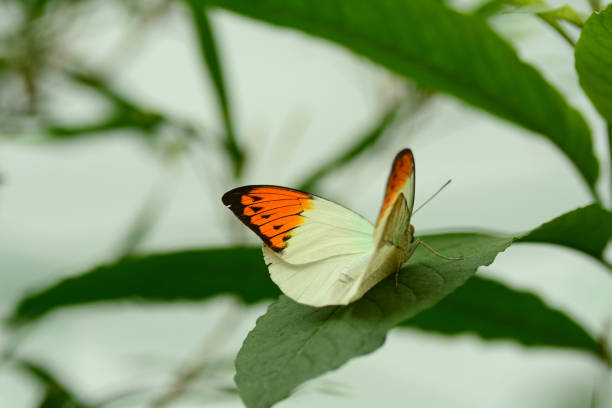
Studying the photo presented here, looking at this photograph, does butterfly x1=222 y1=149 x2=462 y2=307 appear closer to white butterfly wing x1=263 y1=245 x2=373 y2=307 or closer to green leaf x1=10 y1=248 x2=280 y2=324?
white butterfly wing x1=263 y1=245 x2=373 y2=307

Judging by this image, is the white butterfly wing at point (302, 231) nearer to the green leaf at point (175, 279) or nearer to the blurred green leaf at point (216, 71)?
the green leaf at point (175, 279)

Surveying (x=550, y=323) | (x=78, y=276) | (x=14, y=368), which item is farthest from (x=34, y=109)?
(x=550, y=323)

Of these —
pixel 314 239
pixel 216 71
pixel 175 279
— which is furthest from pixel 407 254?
pixel 216 71

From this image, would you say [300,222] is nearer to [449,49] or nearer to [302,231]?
[302,231]

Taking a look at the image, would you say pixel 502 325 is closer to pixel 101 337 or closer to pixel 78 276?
pixel 78 276

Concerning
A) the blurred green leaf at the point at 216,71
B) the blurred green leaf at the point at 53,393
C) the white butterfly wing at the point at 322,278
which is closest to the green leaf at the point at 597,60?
the white butterfly wing at the point at 322,278

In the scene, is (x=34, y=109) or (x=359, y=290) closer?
(x=359, y=290)

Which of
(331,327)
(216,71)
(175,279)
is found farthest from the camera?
(216,71)
